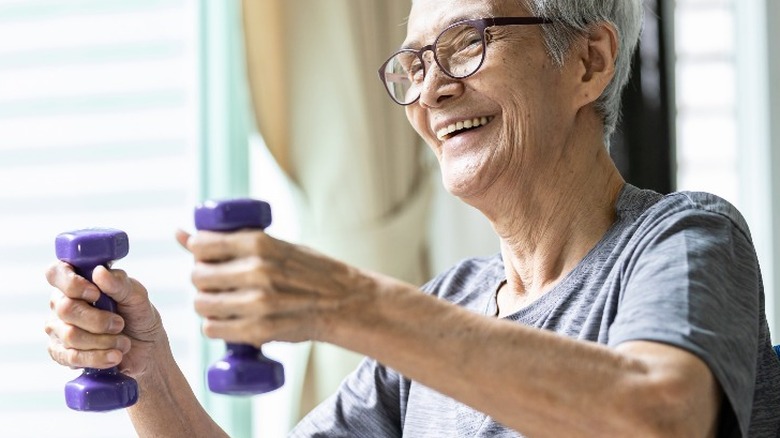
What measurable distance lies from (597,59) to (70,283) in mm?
857

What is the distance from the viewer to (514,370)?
1.08 metres

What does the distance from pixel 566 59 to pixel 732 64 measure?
1314 millimetres

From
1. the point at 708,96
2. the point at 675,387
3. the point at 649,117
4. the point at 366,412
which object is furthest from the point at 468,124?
the point at 708,96

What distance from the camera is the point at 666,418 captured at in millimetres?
1081

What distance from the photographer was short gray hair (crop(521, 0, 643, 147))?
157 cm

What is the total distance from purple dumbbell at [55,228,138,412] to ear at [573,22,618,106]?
2.41 feet

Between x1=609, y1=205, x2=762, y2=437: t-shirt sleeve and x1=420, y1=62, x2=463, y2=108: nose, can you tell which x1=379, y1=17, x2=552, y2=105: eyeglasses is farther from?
x1=609, y1=205, x2=762, y2=437: t-shirt sleeve

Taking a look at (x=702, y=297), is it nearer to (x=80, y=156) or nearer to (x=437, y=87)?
(x=437, y=87)

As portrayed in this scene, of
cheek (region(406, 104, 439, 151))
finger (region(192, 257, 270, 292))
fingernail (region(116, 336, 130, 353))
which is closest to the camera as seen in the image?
finger (region(192, 257, 270, 292))

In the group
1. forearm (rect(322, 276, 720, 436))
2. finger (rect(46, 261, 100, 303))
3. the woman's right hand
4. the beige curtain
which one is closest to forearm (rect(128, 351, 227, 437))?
the woman's right hand

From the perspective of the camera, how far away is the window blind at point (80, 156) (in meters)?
2.75

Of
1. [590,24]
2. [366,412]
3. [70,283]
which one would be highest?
[590,24]

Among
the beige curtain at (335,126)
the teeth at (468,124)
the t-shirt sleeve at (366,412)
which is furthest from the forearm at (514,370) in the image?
the beige curtain at (335,126)

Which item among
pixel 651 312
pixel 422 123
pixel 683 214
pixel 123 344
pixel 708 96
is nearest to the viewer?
pixel 651 312
